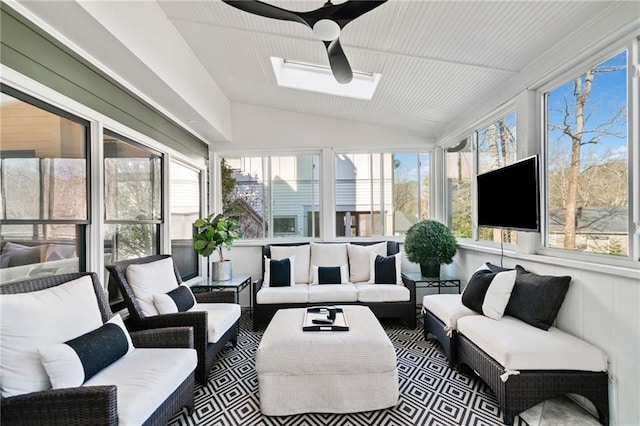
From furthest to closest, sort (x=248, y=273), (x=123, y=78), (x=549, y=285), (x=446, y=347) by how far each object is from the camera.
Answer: (x=248, y=273) < (x=446, y=347) < (x=123, y=78) < (x=549, y=285)

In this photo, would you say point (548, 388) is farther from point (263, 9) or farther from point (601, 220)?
point (263, 9)

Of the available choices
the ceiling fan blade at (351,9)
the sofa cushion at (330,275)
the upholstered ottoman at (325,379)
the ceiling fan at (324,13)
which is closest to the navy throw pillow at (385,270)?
the sofa cushion at (330,275)

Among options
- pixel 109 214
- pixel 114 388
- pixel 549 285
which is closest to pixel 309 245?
pixel 109 214

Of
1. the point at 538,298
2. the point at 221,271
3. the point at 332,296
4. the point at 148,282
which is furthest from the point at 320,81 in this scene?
the point at 538,298

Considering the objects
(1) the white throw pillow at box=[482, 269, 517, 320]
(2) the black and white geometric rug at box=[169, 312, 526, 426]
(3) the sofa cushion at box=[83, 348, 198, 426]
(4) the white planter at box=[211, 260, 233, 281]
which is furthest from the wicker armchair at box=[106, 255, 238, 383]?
(1) the white throw pillow at box=[482, 269, 517, 320]

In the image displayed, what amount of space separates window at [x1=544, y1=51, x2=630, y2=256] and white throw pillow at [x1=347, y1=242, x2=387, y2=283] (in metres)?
2.13

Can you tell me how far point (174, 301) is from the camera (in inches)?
111

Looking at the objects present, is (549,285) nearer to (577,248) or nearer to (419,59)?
(577,248)

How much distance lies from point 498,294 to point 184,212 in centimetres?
380

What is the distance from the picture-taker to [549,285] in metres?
2.40

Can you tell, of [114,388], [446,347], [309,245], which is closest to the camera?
[114,388]

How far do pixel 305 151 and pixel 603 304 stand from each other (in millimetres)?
Answer: 4046

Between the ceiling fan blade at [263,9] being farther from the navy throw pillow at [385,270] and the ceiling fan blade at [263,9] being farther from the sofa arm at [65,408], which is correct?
the navy throw pillow at [385,270]

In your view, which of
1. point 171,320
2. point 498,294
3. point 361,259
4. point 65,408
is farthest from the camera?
point 361,259
